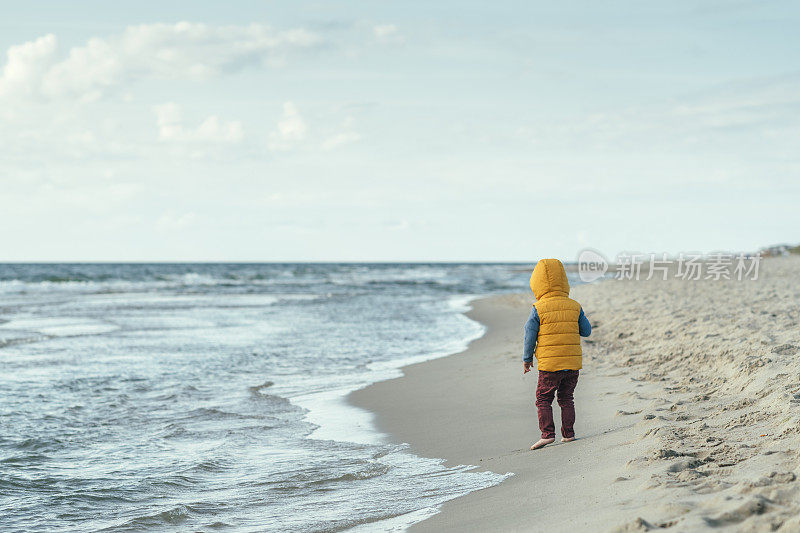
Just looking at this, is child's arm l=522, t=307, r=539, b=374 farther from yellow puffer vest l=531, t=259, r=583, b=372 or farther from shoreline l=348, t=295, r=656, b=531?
shoreline l=348, t=295, r=656, b=531

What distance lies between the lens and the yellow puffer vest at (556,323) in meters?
5.84

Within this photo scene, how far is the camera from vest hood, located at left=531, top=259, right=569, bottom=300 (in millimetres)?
5898

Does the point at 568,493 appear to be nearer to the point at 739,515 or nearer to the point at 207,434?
the point at 739,515

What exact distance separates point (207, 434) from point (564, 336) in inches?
156

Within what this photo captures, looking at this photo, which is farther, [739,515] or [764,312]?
[764,312]

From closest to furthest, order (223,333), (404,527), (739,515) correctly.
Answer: (739,515)
(404,527)
(223,333)

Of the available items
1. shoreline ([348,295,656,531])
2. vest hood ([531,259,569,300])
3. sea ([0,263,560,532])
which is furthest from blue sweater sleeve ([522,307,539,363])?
sea ([0,263,560,532])

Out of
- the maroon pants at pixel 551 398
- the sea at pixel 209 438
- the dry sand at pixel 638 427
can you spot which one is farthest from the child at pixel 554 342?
the sea at pixel 209 438

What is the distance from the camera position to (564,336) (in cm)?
586

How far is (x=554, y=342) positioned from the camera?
586 centimetres

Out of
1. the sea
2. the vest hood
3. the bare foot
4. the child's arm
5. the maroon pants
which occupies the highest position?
the vest hood

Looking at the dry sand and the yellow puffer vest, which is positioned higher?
the yellow puffer vest

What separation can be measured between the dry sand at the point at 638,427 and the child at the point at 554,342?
0.82 feet

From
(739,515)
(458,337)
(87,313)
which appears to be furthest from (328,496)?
(87,313)
